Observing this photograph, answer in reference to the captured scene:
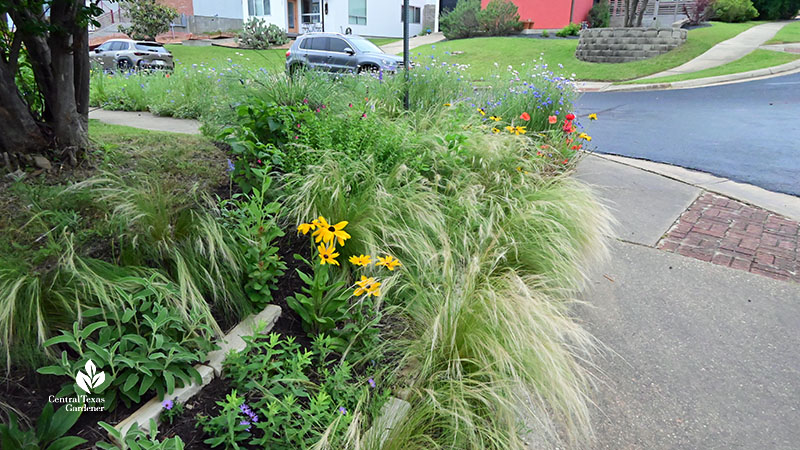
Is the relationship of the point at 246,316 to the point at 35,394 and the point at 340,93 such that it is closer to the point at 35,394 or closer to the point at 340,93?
the point at 35,394

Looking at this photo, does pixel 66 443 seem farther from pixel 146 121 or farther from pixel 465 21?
pixel 465 21

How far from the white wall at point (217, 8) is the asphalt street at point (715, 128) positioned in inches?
1289

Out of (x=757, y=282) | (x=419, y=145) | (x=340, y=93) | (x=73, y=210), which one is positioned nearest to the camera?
(x=73, y=210)

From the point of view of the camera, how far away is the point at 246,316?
2531 millimetres

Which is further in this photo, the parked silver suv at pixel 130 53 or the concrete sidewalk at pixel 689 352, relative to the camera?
the parked silver suv at pixel 130 53

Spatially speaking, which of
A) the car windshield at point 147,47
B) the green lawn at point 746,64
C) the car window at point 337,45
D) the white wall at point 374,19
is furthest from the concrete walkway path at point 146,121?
the white wall at point 374,19

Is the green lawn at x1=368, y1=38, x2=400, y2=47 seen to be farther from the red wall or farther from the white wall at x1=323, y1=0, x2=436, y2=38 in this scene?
the red wall

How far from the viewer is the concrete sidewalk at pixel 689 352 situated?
7.80 feet

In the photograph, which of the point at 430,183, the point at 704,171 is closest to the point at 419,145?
the point at 430,183

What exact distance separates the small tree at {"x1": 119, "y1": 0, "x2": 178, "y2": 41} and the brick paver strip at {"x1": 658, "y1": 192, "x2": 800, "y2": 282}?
117ft

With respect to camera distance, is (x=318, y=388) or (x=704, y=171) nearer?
(x=318, y=388)

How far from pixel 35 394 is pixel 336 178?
1.93 m

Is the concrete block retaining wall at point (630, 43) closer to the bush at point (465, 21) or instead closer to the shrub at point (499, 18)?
the shrub at point (499, 18)

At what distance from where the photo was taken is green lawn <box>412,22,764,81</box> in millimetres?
18734
